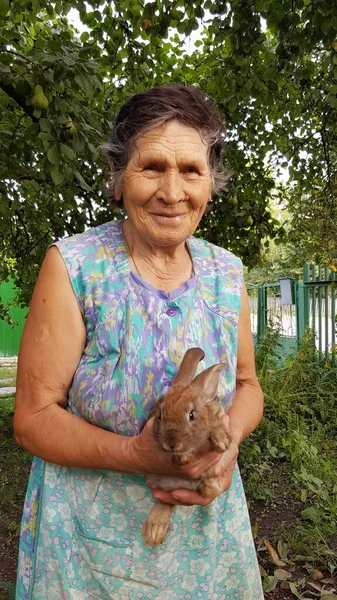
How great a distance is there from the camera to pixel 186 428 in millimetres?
1387

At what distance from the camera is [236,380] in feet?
6.32

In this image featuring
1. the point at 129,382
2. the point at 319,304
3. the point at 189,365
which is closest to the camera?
the point at 189,365

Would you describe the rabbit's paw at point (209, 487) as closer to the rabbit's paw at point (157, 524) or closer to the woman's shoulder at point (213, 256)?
the rabbit's paw at point (157, 524)

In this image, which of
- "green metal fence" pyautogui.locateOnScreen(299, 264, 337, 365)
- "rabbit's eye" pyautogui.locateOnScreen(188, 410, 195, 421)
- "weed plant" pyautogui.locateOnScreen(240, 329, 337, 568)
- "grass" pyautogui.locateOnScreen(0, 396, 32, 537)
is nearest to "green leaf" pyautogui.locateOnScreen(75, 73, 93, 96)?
"rabbit's eye" pyautogui.locateOnScreen(188, 410, 195, 421)

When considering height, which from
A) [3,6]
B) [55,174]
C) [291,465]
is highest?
[3,6]

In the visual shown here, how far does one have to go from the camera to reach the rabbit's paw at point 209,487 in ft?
4.84

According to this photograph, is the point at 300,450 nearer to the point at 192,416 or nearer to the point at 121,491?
the point at 121,491

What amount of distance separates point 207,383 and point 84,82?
216 cm

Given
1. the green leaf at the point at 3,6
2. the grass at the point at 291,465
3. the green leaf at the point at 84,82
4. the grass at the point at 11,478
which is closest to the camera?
the green leaf at the point at 84,82

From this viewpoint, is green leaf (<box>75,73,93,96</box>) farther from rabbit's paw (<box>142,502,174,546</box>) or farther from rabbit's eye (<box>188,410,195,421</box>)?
rabbit's paw (<box>142,502,174,546</box>)

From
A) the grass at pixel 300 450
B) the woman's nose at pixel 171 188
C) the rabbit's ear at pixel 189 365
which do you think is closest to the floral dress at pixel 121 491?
the rabbit's ear at pixel 189 365

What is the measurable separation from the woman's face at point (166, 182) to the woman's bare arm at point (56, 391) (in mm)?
305

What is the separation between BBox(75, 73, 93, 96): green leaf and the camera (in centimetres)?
295

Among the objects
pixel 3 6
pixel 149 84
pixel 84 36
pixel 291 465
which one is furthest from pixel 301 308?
pixel 3 6
